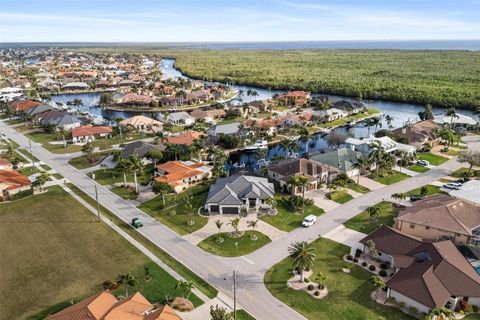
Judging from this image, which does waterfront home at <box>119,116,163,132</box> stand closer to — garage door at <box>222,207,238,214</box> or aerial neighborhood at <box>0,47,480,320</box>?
aerial neighborhood at <box>0,47,480,320</box>

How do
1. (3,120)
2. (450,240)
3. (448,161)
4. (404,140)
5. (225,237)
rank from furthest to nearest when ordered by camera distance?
(3,120) → (404,140) → (448,161) → (225,237) → (450,240)

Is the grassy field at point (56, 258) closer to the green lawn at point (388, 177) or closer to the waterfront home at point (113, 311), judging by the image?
the waterfront home at point (113, 311)

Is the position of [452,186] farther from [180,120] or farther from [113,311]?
[180,120]

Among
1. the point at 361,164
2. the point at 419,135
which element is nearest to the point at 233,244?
the point at 361,164

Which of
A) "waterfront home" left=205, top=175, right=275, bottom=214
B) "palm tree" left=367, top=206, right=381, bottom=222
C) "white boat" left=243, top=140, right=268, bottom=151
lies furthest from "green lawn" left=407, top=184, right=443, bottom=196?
"white boat" left=243, top=140, right=268, bottom=151

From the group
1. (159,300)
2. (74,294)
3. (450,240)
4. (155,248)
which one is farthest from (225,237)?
(450,240)

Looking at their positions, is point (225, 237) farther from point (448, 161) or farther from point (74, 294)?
point (448, 161)
